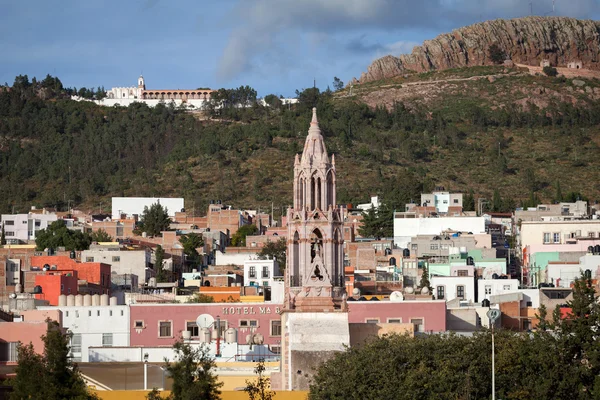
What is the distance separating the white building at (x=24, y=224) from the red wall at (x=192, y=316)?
6531cm

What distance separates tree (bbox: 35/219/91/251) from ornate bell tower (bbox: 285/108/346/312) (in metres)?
57.0

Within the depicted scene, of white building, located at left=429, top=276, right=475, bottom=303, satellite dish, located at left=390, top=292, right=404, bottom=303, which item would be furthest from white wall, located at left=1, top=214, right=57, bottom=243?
satellite dish, located at left=390, top=292, right=404, bottom=303

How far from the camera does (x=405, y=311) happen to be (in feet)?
241

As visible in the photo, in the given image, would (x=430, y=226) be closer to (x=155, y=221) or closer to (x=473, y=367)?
(x=155, y=221)

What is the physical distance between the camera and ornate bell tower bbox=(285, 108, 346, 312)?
205ft

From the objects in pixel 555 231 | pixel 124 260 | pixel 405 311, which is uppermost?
pixel 555 231

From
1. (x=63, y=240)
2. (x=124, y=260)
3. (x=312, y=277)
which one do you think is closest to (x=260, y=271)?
(x=124, y=260)

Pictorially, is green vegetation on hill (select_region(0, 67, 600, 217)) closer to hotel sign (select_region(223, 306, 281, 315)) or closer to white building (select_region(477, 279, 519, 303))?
white building (select_region(477, 279, 519, 303))

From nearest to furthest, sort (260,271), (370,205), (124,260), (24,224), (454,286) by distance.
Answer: (454,286) < (260,271) < (124,260) < (24,224) < (370,205)

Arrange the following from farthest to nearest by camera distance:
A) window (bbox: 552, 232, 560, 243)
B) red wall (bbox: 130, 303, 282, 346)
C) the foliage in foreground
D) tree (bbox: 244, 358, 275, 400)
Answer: window (bbox: 552, 232, 560, 243) < red wall (bbox: 130, 303, 282, 346) < the foliage in foreground < tree (bbox: 244, 358, 275, 400)

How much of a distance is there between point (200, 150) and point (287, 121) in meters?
13.1

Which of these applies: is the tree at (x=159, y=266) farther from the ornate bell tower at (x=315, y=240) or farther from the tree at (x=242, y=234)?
the ornate bell tower at (x=315, y=240)

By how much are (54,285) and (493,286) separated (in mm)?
23108

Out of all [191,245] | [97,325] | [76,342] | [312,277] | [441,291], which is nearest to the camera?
[312,277]
